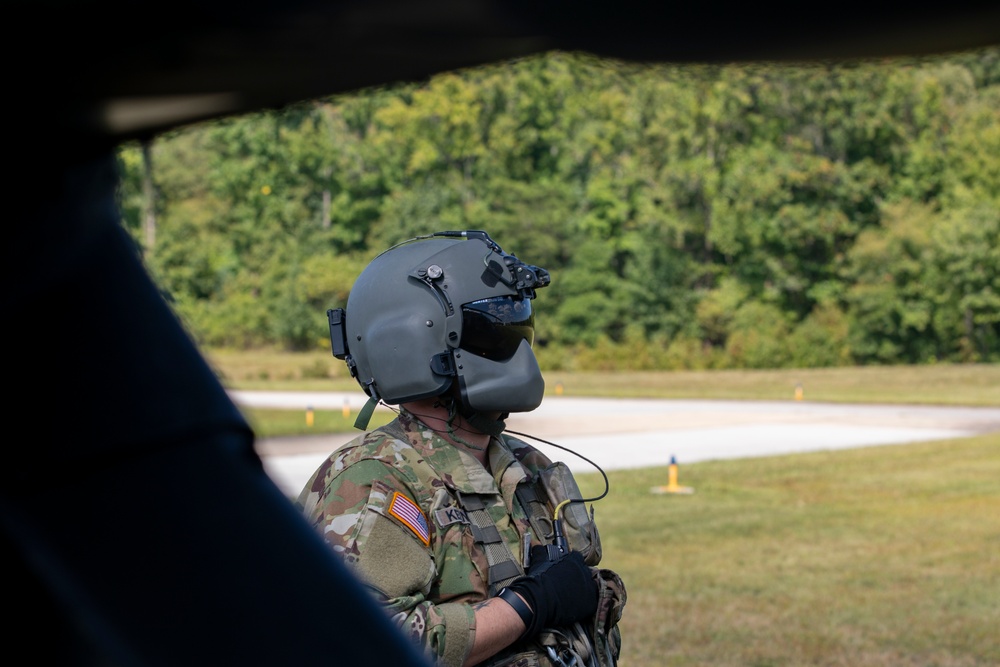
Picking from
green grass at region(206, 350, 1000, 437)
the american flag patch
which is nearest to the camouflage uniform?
the american flag patch

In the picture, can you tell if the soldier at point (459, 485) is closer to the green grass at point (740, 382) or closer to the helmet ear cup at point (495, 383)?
the helmet ear cup at point (495, 383)

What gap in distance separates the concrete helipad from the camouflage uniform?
10524 millimetres

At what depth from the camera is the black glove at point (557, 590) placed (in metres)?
2.59

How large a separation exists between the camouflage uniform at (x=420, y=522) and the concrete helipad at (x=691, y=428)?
10524 millimetres

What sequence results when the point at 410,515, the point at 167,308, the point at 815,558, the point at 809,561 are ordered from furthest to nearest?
the point at 815,558 → the point at 809,561 → the point at 410,515 → the point at 167,308

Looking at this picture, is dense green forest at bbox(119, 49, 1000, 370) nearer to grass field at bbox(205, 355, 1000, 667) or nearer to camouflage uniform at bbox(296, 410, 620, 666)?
grass field at bbox(205, 355, 1000, 667)

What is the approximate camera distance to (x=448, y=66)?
0.97m

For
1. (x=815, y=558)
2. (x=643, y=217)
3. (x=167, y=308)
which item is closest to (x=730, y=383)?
(x=643, y=217)

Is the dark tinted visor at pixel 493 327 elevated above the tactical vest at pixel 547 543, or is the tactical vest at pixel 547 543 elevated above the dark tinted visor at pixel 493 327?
the dark tinted visor at pixel 493 327

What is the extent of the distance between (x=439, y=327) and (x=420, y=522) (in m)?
0.54

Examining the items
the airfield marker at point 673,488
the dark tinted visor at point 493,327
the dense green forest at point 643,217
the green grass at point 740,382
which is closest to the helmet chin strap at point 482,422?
the dark tinted visor at point 493,327

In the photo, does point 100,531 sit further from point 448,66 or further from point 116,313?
point 448,66

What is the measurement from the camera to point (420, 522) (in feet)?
8.45

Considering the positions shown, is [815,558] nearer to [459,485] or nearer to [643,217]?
[459,485]
